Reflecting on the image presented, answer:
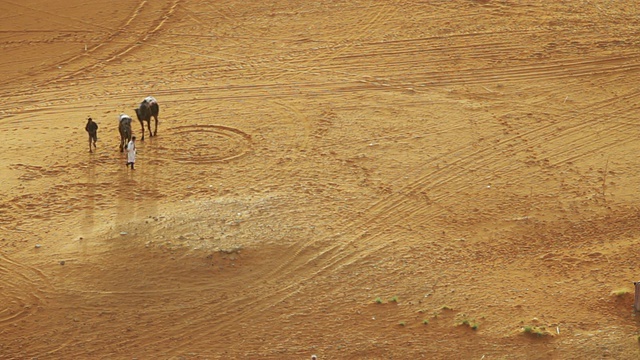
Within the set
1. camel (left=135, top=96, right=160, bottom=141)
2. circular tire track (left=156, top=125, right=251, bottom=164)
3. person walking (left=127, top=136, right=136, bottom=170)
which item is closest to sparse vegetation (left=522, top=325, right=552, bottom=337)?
circular tire track (left=156, top=125, right=251, bottom=164)

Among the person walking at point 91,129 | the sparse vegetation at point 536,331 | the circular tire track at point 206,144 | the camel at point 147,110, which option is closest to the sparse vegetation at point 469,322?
the sparse vegetation at point 536,331

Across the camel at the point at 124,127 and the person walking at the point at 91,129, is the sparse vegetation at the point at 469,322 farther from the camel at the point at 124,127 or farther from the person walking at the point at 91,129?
the person walking at the point at 91,129

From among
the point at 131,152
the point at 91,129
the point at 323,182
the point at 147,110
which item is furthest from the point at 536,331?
the point at 91,129

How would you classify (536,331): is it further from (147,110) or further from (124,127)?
(147,110)

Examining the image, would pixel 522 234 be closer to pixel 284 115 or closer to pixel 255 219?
pixel 255 219

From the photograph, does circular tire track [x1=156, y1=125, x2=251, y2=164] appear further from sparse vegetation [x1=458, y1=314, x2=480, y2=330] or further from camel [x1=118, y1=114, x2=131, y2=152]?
sparse vegetation [x1=458, y1=314, x2=480, y2=330]

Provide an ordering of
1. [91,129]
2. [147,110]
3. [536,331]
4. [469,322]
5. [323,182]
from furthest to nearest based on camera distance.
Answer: [147,110]
[91,129]
[323,182]
[469,322]
[536,331]

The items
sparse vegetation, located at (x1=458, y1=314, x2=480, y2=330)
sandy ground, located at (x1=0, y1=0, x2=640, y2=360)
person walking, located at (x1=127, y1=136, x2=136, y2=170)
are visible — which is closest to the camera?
sparse vegetation, located at (x1=458, y1=314, x2=480, y2=330)
